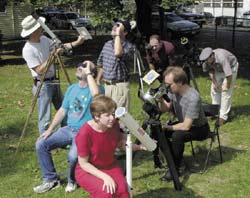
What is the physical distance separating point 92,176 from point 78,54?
14.5 m

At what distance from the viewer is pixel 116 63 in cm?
552

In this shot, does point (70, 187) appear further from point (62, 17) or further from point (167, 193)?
point (62, 17)

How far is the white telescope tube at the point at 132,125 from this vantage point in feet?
11.4

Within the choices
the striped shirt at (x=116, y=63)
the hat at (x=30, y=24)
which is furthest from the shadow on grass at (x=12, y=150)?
the hat at (x=30, y=24)

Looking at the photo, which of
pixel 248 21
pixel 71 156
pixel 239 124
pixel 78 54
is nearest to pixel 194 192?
pixel 71 156

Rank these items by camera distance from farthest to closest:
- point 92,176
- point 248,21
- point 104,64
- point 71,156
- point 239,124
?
1. point 248,21
2. point 239,124
3. point 104,64
4. point 71,156
5. point 92,176

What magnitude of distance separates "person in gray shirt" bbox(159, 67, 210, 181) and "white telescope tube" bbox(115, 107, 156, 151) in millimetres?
1174

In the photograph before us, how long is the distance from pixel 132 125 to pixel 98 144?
422 millimetres

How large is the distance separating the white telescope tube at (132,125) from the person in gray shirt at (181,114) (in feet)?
3.85

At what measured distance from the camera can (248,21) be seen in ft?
109

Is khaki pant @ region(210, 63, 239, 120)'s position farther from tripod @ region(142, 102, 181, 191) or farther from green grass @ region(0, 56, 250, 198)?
tripod @ region(142, 102, 181, 191)

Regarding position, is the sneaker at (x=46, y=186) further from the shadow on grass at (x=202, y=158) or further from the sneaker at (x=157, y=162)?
the shadow on grass at (x=202, y=158)

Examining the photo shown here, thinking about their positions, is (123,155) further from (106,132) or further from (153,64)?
(153,64)

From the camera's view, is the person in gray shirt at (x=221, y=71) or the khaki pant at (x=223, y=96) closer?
the person in gray shirt at (x=221, y=71)
